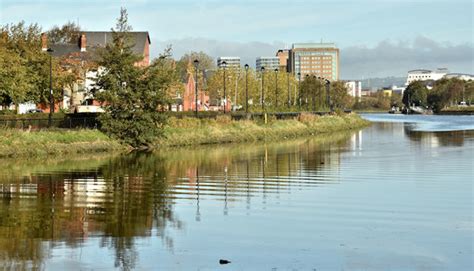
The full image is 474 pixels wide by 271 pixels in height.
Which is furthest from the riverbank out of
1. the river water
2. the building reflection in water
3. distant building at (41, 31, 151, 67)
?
distant building at (41, 31, 151, 67)

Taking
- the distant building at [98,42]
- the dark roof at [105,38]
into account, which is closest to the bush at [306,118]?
the distant building at [98,42]

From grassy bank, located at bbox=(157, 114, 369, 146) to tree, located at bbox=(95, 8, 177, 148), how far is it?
196 cm

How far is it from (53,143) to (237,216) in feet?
90.3

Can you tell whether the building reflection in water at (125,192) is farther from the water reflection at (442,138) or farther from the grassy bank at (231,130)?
the water reflection at (442,138)

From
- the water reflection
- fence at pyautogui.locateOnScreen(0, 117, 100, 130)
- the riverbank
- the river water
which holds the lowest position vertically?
the river water

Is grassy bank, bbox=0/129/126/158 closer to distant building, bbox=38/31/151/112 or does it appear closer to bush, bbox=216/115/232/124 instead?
distant building, bbox=38/31/151/112

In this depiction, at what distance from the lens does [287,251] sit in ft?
48.3

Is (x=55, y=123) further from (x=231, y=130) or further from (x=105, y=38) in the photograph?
(x=105, y=38)

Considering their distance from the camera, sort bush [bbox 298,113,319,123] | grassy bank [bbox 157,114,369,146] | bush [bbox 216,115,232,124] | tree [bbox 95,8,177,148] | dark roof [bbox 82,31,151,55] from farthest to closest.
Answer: dark roof [bbox 82,31,151,55], bush [bbox 298,113,319,123], bush [bbox 216,115,232,124], grassy bank [bbox 157,114,369,146], tree [bbox 95,8,177,148]

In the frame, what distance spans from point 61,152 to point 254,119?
29.8 meters

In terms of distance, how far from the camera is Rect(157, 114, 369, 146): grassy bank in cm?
5509

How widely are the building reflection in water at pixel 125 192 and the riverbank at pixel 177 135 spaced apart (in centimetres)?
411

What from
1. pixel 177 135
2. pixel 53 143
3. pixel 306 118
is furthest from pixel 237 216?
pixel 306 118

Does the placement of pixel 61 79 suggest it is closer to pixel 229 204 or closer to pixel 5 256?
pixel 229 204
